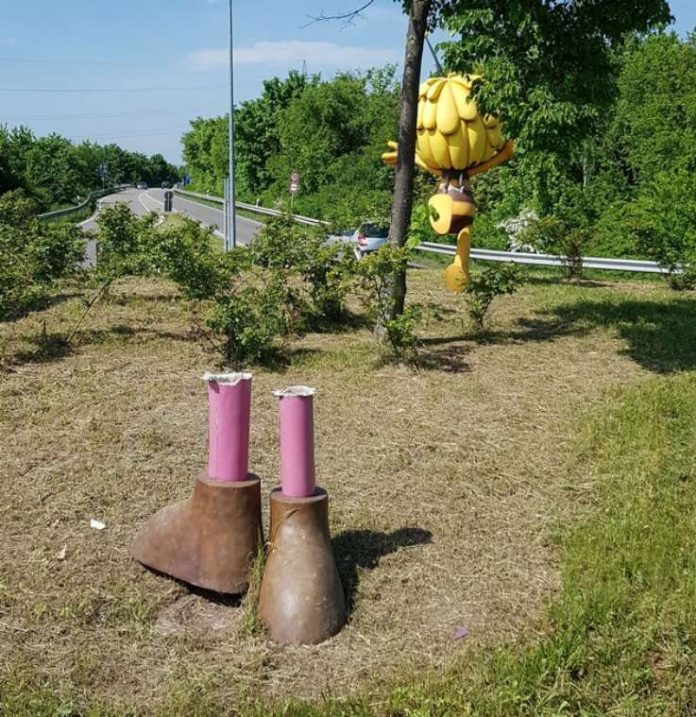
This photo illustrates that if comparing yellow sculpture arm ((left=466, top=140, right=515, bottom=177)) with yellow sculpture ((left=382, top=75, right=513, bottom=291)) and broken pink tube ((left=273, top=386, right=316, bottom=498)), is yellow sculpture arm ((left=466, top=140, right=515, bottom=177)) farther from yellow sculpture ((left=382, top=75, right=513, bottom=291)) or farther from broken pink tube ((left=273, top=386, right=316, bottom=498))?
broken pink tube ((left=273, top=386, right=316, bottom=498))

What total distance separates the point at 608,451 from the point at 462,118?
6.27 meters

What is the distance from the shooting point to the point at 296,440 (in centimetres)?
359

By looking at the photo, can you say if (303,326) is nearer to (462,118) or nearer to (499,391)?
(499,391)

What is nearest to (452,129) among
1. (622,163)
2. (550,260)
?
(550,260)

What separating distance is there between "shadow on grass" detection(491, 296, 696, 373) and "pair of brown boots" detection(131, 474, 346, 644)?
4868mm

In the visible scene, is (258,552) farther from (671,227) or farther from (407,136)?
(671,227)

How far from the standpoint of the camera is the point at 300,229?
30.4ft

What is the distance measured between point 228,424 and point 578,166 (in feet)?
74.0

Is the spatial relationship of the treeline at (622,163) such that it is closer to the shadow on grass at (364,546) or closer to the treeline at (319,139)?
the treeline at (319,139)

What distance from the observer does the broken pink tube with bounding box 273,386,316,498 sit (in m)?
3.57

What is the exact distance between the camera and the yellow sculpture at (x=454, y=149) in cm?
1053

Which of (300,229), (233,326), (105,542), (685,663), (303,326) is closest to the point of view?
(685,663)

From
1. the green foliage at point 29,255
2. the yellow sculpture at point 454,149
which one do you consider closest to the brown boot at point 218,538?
the green foliage at point 29,255

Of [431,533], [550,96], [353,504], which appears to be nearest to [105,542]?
[353,504]
